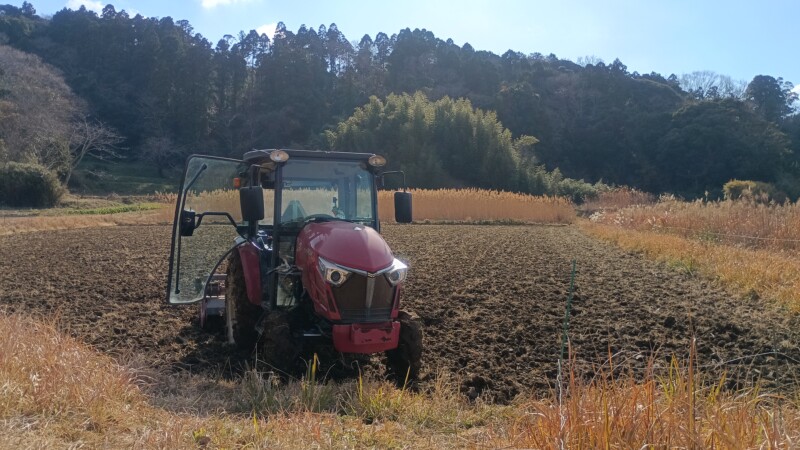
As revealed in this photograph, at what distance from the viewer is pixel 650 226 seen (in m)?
18.1

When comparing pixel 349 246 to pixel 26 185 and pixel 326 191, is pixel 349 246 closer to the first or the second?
pixel 326 191

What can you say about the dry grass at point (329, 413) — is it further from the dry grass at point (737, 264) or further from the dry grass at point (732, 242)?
the dry grass at point (732, 242)

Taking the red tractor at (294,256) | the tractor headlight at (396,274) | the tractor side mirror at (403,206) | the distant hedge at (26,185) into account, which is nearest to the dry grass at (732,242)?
the tractor side mirror at (403,206)

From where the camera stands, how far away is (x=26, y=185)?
30.4 metres

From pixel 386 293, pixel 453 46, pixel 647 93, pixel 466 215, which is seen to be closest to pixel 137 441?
pixel 386 293

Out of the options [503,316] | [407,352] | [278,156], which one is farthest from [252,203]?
[503,316]

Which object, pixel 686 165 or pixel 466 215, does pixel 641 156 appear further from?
pixel 466 215

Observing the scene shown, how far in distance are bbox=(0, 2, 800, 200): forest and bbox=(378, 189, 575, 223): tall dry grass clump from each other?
10708 millimetres

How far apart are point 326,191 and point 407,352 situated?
64.5 inches

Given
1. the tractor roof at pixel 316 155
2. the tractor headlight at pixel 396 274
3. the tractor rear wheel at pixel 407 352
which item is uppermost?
the tractor roof at pixel 316 155

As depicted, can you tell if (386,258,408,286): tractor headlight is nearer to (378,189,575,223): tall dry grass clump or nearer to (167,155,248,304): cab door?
(167,155,248,304): cab door

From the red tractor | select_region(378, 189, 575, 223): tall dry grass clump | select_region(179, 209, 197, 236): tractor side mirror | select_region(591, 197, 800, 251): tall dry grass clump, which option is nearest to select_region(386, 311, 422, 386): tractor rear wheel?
the red tractor

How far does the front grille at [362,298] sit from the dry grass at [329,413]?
1.69 ft

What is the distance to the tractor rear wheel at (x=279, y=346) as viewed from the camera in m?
4.65
